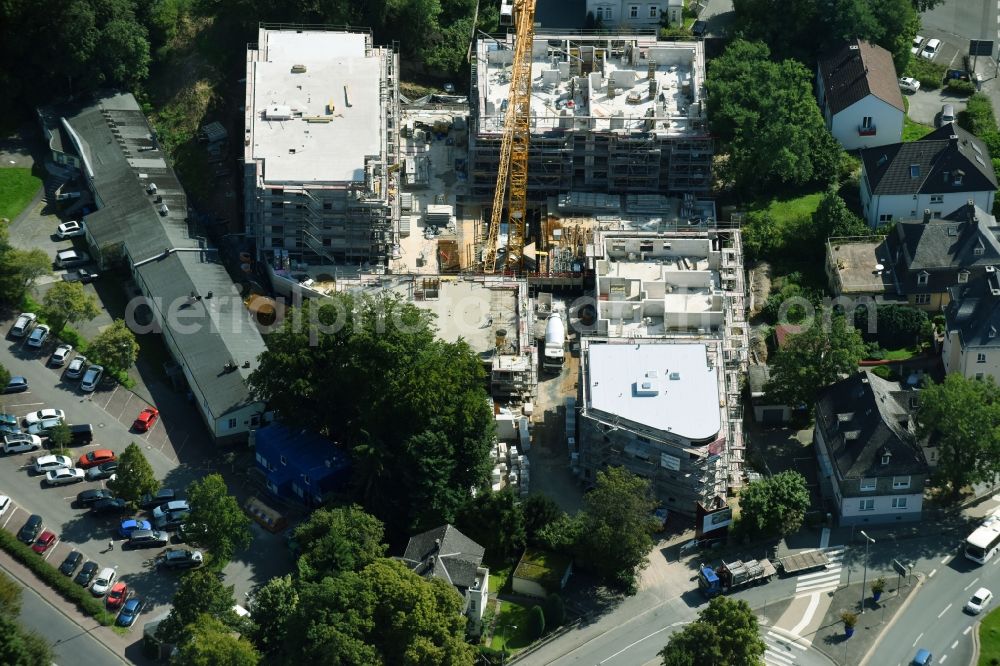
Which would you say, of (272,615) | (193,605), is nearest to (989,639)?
(272,615)

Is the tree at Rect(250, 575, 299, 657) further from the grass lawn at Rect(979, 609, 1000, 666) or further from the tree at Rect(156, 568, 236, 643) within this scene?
the grass lawn at Rect(979, 609, 1000, 666)

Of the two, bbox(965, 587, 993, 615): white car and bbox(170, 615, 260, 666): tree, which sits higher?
bbox(965, 587, 993, 615): white car

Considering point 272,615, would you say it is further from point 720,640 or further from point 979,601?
point 979,601

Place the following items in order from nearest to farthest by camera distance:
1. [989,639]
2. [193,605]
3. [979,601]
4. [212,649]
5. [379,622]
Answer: [212,649], [379,622], [989,639], [193,605], [979,601]

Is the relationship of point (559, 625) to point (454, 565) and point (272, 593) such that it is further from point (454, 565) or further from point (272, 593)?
point (272, 593)

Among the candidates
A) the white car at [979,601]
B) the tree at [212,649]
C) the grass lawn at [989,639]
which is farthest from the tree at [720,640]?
the tree at [212,649]

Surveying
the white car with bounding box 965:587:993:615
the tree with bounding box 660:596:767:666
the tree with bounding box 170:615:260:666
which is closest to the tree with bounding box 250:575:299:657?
the tree with bounding box 170:615:260:666
